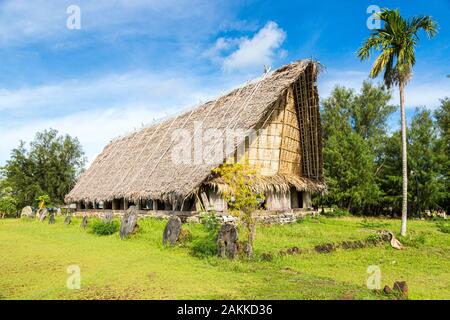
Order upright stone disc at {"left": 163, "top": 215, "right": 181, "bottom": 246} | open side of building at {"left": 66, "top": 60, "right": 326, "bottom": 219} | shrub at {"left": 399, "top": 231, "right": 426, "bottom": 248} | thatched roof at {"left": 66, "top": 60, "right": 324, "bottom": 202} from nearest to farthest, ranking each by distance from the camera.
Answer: upright stone disc at {"left": 163, "top": 215, "right": 181, "bottom": 246}, shrub at {"left": 399, "top": 231, "right": 426, "bottom": 248}, open side of building at {"left": 66, "top": 60, "right": 326, "bottom": 219}, thatched roof at {"left": 66, "top": 60, "right": 324, "bottom": 202}

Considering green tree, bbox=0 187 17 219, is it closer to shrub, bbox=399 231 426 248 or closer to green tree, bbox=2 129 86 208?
green tree, bbox=2 129 86 208

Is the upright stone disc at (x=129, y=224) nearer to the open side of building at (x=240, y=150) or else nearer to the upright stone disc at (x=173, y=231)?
the open side of building at (x=240, y=150)

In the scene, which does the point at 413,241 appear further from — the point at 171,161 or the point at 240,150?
the point at 171,161

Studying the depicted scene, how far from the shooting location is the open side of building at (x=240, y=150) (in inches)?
619

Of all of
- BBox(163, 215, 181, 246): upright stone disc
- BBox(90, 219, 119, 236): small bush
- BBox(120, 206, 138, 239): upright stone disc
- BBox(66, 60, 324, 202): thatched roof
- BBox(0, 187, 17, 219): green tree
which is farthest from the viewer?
BBox(0, 187, 17, 219): green tree

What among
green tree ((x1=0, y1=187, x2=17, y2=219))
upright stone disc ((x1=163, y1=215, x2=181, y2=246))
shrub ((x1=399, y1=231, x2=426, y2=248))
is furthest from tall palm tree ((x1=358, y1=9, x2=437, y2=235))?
green tree ((x1=0, y1=187, x2=17, y2=219))

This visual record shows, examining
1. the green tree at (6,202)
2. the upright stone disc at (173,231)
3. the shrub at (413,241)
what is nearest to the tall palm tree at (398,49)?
the shrub at (413,241)

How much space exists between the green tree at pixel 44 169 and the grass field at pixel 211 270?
93.2 feet

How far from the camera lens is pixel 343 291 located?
6.19 metres

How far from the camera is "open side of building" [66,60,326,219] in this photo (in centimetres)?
1573

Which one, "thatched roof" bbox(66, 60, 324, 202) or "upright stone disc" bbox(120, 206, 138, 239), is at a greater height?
"thatched roof" bbox(66, 60, 324, 202)

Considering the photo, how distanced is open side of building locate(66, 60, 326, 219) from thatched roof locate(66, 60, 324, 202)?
5 centimetres

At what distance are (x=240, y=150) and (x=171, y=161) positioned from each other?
3814 millimetres
